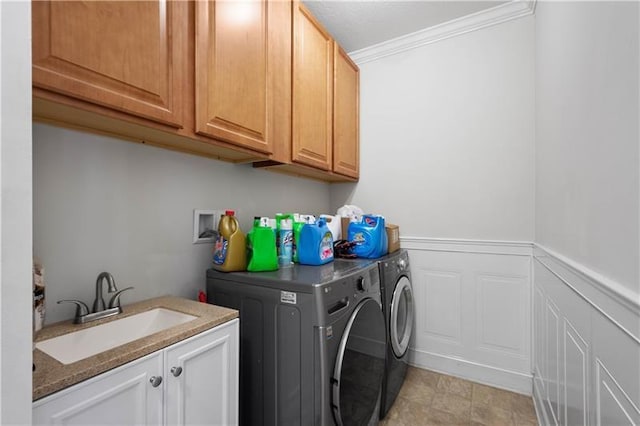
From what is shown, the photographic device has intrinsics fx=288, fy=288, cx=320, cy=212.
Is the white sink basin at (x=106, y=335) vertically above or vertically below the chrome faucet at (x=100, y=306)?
below

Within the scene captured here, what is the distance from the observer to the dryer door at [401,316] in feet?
5.88

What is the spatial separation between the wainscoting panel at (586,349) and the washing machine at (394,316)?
2.51ft

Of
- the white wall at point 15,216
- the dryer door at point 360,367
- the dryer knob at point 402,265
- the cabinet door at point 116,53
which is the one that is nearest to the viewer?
the white wall at point 15,216

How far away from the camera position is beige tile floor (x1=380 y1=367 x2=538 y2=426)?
1.72 m

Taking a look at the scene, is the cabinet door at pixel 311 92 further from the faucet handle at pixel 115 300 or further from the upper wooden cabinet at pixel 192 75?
the faucet handle at pixel 115 300

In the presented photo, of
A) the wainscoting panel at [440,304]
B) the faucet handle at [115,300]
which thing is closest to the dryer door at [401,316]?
the wainscoting panel at [440,304]

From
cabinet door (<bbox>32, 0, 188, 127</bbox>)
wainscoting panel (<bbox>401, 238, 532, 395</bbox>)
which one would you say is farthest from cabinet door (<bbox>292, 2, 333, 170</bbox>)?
wainscoting panel (<bbox>401, 238, 532, 395</bbox>)

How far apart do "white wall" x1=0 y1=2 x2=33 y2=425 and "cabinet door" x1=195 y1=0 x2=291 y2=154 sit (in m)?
0.79

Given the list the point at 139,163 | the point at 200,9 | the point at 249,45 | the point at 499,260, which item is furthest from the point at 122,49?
the point at 499,260

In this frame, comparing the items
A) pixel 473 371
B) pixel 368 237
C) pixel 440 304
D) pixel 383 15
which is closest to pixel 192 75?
pixel 368 237

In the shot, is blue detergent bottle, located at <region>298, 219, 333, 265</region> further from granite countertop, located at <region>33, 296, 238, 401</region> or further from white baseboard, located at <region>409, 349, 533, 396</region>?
white baseboard, located at <region>409, 349, 533, 396</region>

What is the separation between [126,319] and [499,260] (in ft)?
7.47

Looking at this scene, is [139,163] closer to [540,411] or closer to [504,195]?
[504,195]

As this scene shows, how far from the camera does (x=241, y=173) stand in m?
1.84
